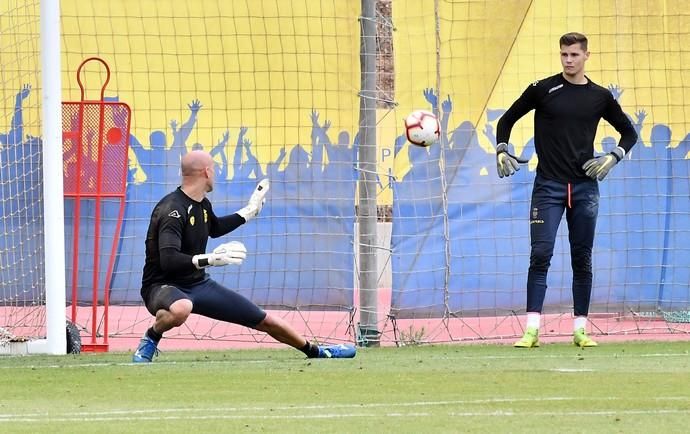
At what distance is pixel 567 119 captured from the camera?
11.3 m

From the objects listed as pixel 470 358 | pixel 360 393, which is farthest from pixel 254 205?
pixel 360 393

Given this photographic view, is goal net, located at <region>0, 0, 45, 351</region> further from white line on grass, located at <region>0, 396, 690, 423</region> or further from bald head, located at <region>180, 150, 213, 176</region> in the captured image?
white line on grass, located at <region>0, 396, 690, 423</region>

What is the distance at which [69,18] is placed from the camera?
42.8 feet

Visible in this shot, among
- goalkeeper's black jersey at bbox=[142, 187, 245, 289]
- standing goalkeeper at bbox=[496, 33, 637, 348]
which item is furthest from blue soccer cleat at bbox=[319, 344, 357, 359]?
standing goalkeeper at bbox=[496, 33, 637, 348]

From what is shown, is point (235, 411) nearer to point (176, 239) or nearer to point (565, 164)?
point (176, 239)

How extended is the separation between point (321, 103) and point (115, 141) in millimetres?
1772

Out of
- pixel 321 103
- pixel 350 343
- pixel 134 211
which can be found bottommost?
pixel 350 343

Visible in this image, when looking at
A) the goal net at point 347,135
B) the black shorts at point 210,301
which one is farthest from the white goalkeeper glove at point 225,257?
the goal net at point 347,135

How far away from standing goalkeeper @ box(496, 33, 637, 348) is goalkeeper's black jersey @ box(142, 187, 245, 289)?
242 cm

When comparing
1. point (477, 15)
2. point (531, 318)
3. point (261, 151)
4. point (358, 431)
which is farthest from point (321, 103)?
point (358, 431)

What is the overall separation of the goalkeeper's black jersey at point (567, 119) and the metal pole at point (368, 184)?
171 cm

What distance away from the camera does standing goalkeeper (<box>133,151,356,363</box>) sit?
9961 mm

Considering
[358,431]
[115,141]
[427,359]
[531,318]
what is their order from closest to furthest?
1. [358,431]
2. [427,359]
3. [531,318]
4. [115,141]

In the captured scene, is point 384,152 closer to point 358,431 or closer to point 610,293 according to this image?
point 610,293
